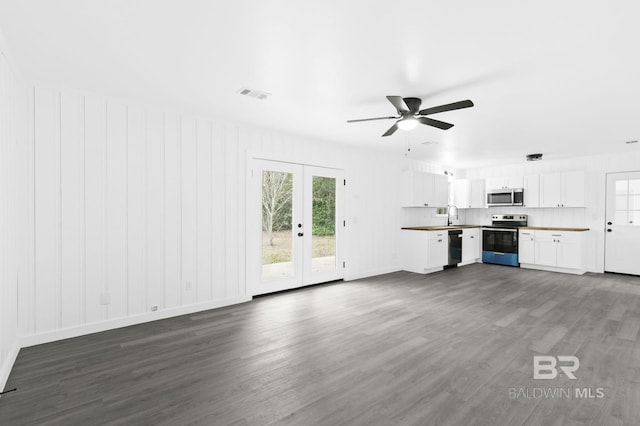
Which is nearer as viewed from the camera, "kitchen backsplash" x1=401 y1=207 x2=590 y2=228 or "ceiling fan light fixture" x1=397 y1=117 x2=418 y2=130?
"ceiling fan light fixture" x1=397 y1=117 x2=418 y2=130

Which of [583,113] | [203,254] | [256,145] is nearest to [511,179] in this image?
[583,113]

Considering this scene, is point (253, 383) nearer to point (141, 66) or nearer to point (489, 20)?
point (141, 66)

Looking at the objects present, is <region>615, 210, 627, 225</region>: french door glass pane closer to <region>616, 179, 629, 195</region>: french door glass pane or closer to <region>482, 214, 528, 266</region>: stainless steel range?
<region>616, 179, 629, 195</region>: french door glass pane

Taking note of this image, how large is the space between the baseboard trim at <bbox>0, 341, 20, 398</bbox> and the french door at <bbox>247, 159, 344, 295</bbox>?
250 centimetres

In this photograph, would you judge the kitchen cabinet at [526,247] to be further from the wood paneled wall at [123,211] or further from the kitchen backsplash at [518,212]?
the wood paneled wall at [123,211]

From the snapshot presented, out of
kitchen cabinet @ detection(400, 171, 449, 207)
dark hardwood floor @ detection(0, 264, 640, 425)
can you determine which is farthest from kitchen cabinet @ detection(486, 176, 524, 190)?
dark hardwood floor @ detection(0, 264, 640, 425)

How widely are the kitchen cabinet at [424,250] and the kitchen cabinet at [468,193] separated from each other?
1843mm

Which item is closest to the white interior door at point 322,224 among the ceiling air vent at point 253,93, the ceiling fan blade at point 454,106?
the ceiling air vent at point 253,93

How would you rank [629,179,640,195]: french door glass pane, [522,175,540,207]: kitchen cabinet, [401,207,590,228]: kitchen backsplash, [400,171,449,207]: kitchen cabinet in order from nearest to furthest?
[629,179,640,195]: french door glass pane
[400,171,449,207]: kitchen cabinet
[401,207,590,228]: kitchen backsplash
[522,175,540,207]: kitchen cabinet

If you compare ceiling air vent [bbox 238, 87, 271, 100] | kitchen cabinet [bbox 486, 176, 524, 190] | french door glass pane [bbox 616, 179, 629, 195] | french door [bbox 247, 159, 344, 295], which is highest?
ceiling air vent [bbox 238, 87, 271, 100]

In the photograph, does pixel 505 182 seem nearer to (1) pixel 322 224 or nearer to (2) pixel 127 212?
(1) pixel 322 224

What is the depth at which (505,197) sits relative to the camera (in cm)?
779

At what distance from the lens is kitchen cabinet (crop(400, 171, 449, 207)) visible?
A: 7008 millimetres

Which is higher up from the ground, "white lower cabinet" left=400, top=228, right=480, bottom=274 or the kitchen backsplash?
the kitchen backsplash
